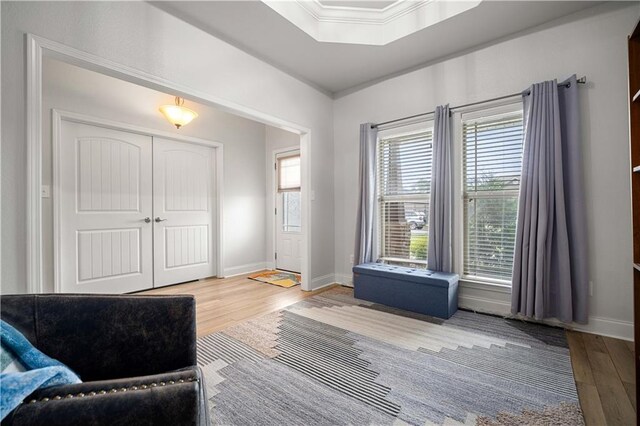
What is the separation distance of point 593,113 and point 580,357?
193 cm

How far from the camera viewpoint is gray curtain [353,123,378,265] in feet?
11.5

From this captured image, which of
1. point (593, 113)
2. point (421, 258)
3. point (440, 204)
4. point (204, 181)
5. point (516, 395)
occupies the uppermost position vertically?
point (593, 113)

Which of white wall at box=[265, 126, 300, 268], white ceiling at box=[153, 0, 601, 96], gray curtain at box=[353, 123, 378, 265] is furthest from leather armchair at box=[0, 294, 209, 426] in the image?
white wall at box=[265, 126, 300, 268]

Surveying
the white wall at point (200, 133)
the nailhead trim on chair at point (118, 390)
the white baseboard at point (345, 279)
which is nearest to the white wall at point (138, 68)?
the white baseboard at point (345, 279)

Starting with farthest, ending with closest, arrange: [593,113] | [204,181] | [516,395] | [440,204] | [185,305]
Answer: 1. [204,181]
2. [440,204]
3. [593,113]
4. [516,395]
5. [185,305]

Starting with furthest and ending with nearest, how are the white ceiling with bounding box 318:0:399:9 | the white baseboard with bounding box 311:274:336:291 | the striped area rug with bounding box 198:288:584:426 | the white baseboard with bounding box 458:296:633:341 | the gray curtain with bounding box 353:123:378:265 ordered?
the white baseboard with bounding box 311:274:336:291 → the gray curtain with bounding box 353:123:378:265 → the white ceiling with bounding box 318:0:399:9 → the white baseboard with bounding box 458:296:633:341 → the striped area rug with bounding box 198:288:584:426

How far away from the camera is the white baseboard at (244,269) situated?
173 inches

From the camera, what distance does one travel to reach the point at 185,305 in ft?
3.76

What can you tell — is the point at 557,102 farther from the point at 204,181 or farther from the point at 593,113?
the point at 204,181

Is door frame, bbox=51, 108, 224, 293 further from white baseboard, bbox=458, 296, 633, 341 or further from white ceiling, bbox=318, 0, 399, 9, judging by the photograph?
white baseboard, bbox=458, 296, 633, 341

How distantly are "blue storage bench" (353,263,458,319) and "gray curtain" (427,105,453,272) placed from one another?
21 cm

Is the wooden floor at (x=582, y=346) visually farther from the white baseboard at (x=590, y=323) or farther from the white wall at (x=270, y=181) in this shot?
the white wall at (x=270, y=181)

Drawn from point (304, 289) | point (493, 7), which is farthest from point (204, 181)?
point (493, 7)

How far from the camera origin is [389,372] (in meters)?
1.79
